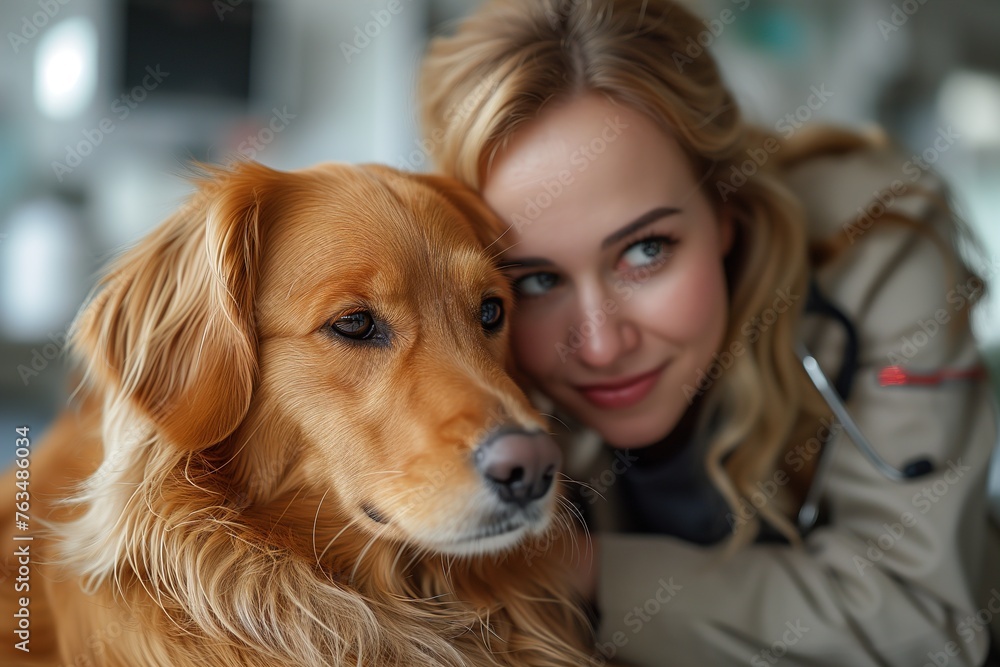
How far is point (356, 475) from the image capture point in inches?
38.1

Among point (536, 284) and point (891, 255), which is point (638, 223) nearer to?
point (536, 284)

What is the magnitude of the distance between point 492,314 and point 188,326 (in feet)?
1.45

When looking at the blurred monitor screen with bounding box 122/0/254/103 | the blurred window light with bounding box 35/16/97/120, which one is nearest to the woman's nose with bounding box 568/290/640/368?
the blurred window light with bounding box 35/16/97/120

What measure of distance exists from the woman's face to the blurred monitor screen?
2.87 meters

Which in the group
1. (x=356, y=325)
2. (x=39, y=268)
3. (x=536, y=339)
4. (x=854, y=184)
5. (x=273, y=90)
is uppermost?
(x=854, y=184)

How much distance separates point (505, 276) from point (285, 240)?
0.35 meters

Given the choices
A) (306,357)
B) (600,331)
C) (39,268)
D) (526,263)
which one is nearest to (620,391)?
(600,331)

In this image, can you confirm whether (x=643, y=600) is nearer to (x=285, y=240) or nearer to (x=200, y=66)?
(x=285, y=240)

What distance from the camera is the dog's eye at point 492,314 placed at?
1140mm

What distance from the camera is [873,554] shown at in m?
1.26

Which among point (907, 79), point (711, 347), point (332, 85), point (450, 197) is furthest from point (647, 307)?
point (907, 79)

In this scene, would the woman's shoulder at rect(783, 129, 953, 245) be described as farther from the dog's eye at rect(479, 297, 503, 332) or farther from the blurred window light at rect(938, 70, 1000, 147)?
the blurred window light at rect(938, 70, 1000, 147)

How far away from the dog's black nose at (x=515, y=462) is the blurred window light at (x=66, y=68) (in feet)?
10.1

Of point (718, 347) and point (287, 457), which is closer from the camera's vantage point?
point (287, 457)
